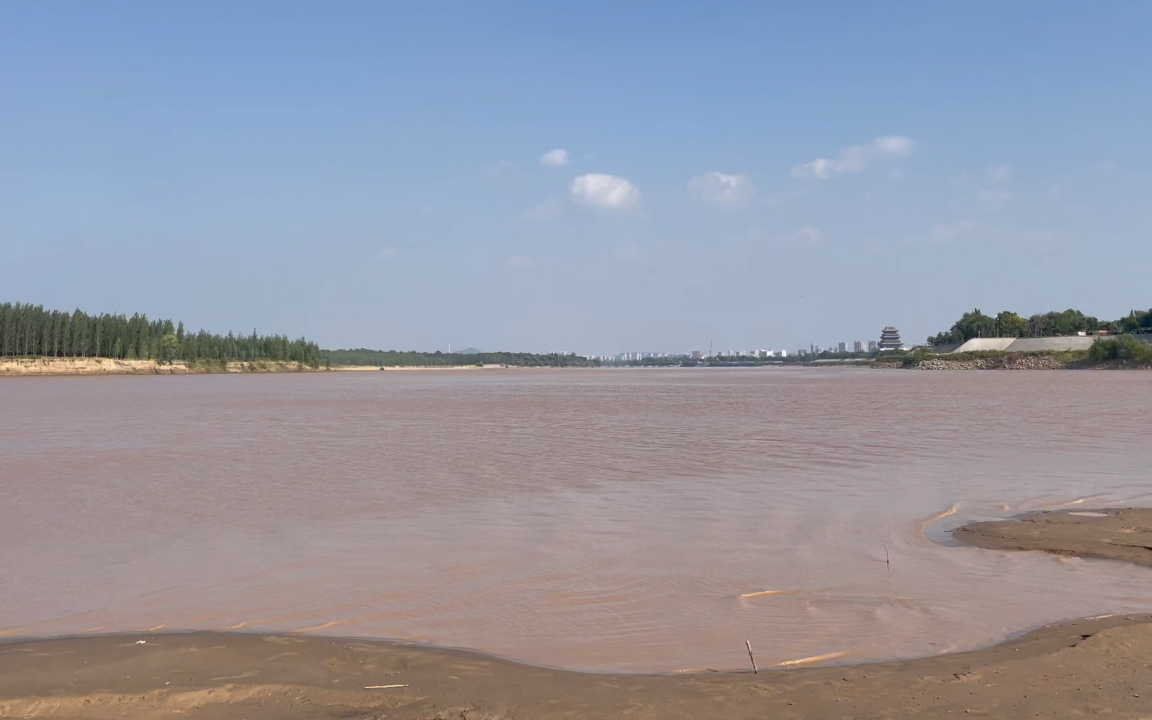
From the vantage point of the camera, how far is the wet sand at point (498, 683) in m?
4.54

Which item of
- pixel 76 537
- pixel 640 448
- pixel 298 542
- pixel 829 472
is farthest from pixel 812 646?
pixel 640 448

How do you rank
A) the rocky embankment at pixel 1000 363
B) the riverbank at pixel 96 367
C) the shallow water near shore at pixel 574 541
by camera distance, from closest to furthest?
the shallow water near shore at pixel 574 541, the riverbank at pixel 96 367, the rocky embankment at pixel 1000 363

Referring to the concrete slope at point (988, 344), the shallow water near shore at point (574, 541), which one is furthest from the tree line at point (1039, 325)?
the shallow water near shore at point (574, 541)

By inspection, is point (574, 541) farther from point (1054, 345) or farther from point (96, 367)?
point (1054, 345)

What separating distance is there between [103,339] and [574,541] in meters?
125

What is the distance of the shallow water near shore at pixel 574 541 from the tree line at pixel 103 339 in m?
102

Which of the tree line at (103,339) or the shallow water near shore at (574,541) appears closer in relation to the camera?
the shallow water near shore at (574,541)

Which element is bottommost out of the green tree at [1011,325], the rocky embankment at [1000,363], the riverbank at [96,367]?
the riverbank at [96,367]

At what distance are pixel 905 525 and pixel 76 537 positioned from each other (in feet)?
33.2

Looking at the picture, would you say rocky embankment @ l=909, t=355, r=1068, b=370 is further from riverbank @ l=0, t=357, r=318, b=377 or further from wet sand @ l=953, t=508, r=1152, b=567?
wet sand @ l=953, t=508, r=1152, b=567

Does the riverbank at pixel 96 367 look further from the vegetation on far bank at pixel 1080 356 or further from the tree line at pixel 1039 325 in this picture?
the tree line at pixel 1039 325

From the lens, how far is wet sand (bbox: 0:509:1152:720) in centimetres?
454

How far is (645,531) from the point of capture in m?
9.95

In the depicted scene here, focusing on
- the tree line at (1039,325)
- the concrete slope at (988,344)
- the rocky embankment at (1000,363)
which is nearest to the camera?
the rocky embankment at (1000,363)
